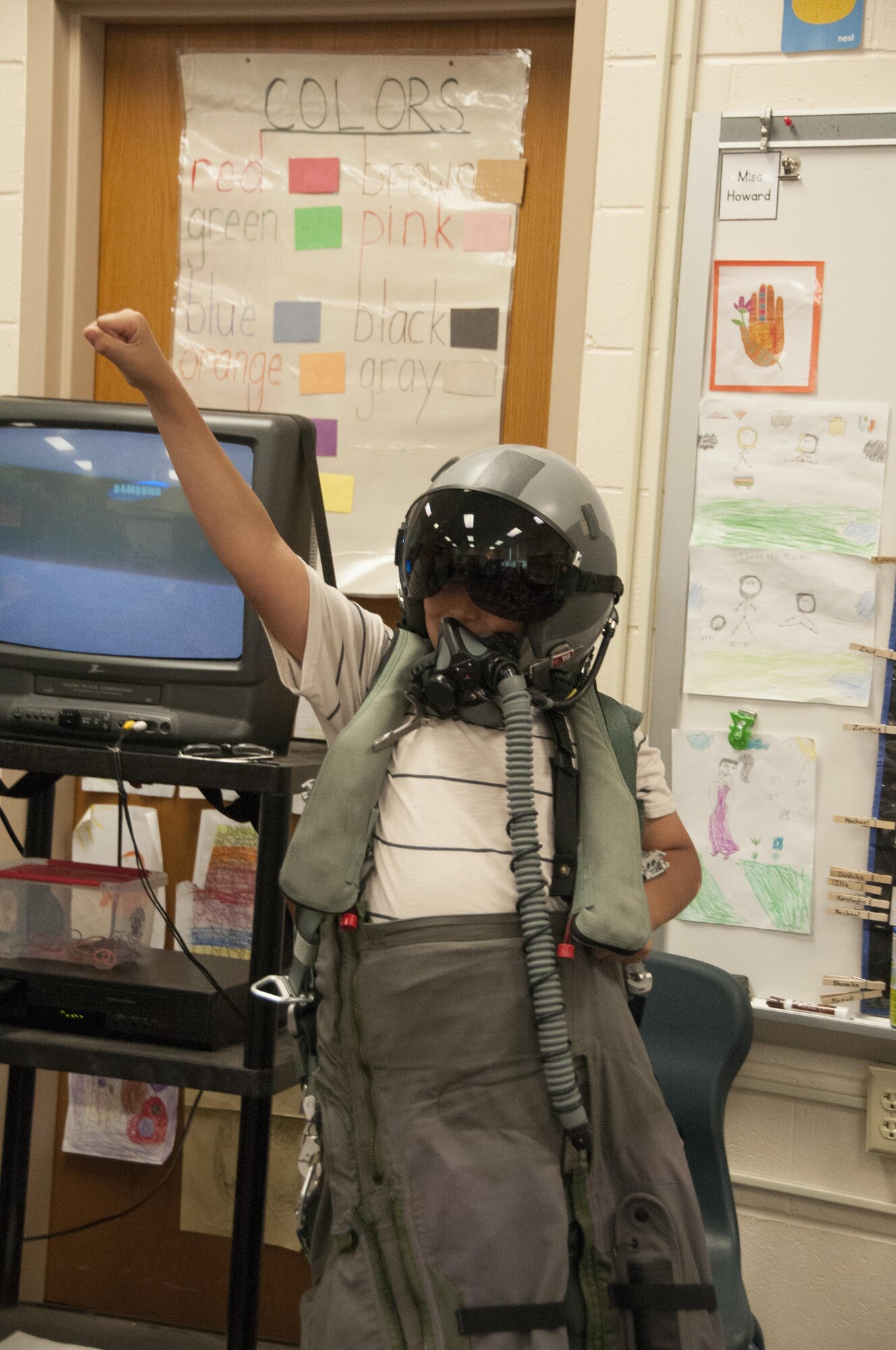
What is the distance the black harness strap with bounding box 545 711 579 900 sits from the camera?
118 centimetres

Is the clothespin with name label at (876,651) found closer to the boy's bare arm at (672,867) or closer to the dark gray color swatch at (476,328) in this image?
the boy's bare arm at (672,867)

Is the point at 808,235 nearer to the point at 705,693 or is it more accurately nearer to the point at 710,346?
the point at 710,346

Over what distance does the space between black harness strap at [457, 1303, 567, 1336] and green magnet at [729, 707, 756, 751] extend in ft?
3.05

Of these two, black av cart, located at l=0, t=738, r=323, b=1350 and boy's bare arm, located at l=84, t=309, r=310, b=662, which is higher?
boy's bare arm, located at l=84, t=309, r=310, b=662

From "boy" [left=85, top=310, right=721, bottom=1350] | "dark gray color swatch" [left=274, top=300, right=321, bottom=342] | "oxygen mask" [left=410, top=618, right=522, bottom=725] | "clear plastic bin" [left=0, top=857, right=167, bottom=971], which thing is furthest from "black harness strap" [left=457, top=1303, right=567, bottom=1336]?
"dark gray color swatch" [left=274, top=300, right=321, bottom=342]

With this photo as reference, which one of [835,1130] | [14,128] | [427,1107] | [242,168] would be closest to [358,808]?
[427,1107]

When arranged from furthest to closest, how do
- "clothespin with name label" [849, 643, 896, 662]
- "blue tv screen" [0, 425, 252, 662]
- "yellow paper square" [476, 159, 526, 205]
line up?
1. "yellow paper square" [476, 159, 526, 205]
2. "clothespin with name label" [849, 643, 896, 662]
3. "blue tv screen" [0, 425, 252, 662]

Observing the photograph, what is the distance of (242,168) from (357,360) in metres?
0.41

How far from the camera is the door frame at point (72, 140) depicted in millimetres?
2014

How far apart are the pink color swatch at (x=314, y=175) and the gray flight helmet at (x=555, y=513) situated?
1.03m

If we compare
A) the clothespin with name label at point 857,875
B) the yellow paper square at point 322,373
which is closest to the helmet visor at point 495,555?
the clothespin with name label at point 857,875

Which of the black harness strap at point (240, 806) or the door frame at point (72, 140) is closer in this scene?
the black harness strap at point (240, 806)

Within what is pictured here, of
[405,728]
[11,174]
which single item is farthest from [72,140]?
[405,728]

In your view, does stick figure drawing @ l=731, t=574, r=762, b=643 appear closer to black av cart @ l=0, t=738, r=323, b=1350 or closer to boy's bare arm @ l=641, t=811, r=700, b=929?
boy's bare arm @ l=641, t=811, r=700, b=929
